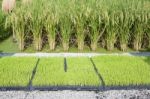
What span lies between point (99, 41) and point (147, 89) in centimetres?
314

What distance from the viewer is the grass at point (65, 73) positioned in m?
5.46

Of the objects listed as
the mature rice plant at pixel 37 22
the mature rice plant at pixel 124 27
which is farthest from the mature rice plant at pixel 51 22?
the mature rice plant at pixel 124 27

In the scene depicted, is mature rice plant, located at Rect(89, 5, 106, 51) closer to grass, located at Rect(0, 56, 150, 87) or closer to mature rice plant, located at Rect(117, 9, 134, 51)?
mature rice plant, located at Rect(117, 9, 134, 51)

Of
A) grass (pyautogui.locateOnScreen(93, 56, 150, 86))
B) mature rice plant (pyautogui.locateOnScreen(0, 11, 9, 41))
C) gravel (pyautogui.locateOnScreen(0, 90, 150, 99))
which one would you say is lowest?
gravel (pyautogui.locateOnScreen(0, 90, 150, 99))

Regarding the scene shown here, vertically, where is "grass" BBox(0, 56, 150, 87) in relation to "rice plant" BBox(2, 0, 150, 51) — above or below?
below

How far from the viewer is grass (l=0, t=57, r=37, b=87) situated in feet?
18.1

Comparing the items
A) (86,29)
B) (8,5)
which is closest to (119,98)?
(86,29)

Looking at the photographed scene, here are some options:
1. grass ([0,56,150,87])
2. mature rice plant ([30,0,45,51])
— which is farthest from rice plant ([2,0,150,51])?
grass ([0,56,150,87])

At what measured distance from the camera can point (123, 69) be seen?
6.14 metres

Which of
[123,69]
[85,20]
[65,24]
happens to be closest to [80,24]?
[85,20]

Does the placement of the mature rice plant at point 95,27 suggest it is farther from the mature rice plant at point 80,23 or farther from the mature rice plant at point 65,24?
the mature rice plant at point 65,24

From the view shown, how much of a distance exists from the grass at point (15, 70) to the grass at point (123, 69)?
114 centimetres

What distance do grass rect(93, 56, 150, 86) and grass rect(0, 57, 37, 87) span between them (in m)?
1.14

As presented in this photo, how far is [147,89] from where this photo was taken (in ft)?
17.6
